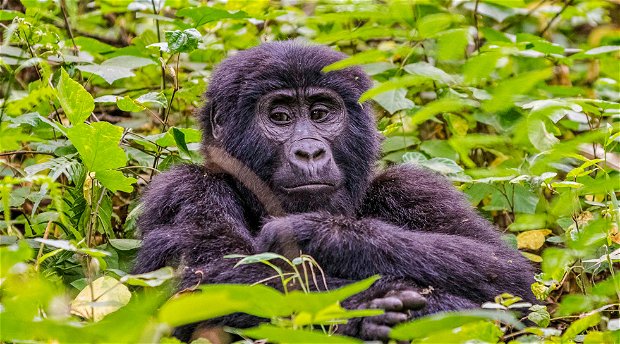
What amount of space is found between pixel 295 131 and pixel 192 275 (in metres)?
0.95

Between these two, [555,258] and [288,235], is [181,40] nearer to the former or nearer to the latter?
[288,235]

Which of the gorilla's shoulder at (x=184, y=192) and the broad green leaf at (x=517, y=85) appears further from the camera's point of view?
the gorilla's shoulder at (x=184, y=192)

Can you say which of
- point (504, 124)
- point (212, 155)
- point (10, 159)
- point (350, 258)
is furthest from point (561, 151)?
point (10, 159)

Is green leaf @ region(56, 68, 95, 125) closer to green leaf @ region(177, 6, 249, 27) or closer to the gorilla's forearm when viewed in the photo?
the gorilla's forearm

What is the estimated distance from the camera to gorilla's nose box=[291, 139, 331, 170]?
3764 millimetres

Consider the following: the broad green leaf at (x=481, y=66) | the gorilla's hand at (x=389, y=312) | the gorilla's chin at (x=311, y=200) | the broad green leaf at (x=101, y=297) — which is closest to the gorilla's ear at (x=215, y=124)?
the gorilla's chin at (x=311, y=200)

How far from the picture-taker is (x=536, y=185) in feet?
12.7

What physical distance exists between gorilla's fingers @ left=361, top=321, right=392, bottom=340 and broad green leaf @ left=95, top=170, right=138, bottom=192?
129 centimetres

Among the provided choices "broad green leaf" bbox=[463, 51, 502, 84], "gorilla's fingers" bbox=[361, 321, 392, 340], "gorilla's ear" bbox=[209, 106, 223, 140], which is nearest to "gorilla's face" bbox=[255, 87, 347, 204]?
"gorilla's ear" bbox=[209, 106, 223, 140]

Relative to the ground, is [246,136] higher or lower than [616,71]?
lower

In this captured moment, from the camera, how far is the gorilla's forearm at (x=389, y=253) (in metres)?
3.33

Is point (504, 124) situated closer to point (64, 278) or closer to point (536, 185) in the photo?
point (536, 185)

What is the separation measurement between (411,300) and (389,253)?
0.38 metres

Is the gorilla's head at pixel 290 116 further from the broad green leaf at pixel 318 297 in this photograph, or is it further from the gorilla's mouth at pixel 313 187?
the broad green leaf at pixel 318 297
